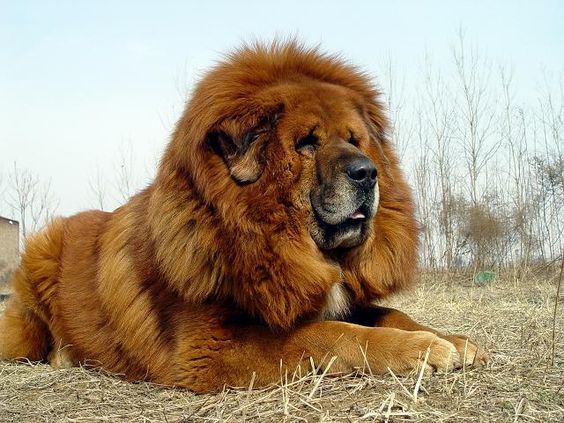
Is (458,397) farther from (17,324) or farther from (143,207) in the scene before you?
(17,324)

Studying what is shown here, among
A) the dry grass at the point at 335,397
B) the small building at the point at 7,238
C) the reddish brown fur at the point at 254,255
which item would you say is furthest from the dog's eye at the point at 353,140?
the small building at the point at 7,238

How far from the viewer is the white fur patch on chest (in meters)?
2.96

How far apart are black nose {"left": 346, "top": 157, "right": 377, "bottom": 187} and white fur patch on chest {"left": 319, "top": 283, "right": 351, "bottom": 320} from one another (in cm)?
58

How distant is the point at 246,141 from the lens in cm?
290

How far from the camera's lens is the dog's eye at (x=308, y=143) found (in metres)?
2.93

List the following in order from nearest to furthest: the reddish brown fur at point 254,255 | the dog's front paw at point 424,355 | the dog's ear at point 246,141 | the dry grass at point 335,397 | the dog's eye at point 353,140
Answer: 1. the dry grass at point 335,397
2. the dog's front paw at point 424,355
3. the reddish brown fur at point 254,255
4. the dog's ear at point 246,141
5. the dog's eye at point 353,140

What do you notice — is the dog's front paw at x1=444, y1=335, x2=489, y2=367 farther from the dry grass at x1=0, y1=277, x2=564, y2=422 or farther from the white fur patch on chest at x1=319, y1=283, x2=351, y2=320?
the white fur patch on chest at x1=319, y1=283, x2=351, y2=320

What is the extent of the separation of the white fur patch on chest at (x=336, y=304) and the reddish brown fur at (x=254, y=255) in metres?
0.04

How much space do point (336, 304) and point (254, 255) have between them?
1.86ft

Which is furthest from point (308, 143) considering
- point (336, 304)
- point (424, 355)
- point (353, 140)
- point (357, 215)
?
point (424, 355)

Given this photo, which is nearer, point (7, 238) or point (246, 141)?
point (246, 141)

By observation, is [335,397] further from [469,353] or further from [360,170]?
[360,170]

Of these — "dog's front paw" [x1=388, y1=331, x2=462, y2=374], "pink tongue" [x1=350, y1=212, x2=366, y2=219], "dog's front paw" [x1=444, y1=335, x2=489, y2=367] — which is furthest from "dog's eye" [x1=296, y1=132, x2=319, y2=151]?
"dog's front paw" [x1=444, y1=335, x2=489, y2=367]

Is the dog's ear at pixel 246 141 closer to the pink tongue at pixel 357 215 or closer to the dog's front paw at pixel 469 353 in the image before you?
the pink tongue at pixel 357 215
